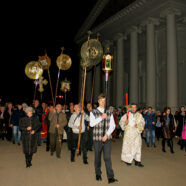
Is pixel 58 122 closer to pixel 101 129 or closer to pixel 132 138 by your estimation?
pixel 132 138

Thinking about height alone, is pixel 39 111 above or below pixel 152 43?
below

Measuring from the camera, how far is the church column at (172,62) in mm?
16984

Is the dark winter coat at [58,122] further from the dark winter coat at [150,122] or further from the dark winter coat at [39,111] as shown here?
the dark winter coat at [150,122]

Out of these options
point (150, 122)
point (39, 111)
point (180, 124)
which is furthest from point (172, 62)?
point (39, 111)

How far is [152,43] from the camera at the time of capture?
770 inches

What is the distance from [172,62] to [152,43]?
332cm

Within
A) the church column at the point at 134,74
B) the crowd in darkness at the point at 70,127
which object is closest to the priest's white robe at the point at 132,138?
the crowd in darkness at the point at 70,127

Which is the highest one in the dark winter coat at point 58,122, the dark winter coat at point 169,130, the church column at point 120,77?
the church column at point 120,77

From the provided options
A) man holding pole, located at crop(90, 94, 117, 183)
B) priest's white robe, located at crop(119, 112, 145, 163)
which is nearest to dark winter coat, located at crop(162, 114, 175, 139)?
priest's white robe, located at crop(119, 112, 145, 163)

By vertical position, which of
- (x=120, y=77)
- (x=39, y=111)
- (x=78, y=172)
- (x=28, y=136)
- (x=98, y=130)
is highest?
(x=120, y=77)

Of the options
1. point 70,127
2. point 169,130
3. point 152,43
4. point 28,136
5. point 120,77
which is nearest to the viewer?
point 28,136

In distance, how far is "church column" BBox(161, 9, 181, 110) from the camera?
669 inches

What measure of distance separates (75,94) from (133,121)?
136 ft

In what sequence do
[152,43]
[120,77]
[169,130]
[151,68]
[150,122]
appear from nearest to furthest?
[169,130]
[150,122]
[151,68]
[152,43]
[120,77]
